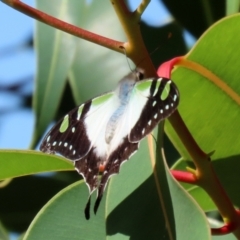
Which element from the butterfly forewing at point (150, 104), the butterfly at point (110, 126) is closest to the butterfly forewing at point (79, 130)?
the butterfly at point (110, 126)

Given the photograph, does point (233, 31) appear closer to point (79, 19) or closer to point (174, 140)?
point (174, 140)

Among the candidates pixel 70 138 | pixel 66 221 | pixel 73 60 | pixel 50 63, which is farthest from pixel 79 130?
pixel 73 60

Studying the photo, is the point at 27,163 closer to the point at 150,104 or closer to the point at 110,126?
the point at 110,126

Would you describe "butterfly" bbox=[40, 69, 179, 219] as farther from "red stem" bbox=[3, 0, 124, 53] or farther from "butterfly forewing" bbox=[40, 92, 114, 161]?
"red stem" bbox=[3, 0, 124, 53]

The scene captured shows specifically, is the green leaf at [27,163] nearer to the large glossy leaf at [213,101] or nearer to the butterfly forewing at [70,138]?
the butterfly forewing at [70,138]

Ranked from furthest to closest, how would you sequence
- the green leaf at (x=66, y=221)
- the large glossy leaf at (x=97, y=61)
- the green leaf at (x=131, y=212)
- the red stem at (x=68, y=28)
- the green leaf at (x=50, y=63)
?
1. the large glossy leaf at (x=97, y=61)
2. the green leaf at (x=50, y=63)
3. the green leaf at (x=66, y=221)
4. the green leaf at (x=131, y=212)
5. the red stem at (x=68, y=28)

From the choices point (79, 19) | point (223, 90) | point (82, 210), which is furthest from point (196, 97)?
point (79, 19)

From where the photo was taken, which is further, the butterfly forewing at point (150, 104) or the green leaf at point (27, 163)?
the green leaf at point (27, 163)

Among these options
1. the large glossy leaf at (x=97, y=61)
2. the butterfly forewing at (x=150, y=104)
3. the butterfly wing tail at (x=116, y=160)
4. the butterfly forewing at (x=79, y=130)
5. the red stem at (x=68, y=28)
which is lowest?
the large glossy leaf at (x=97, y=61)
